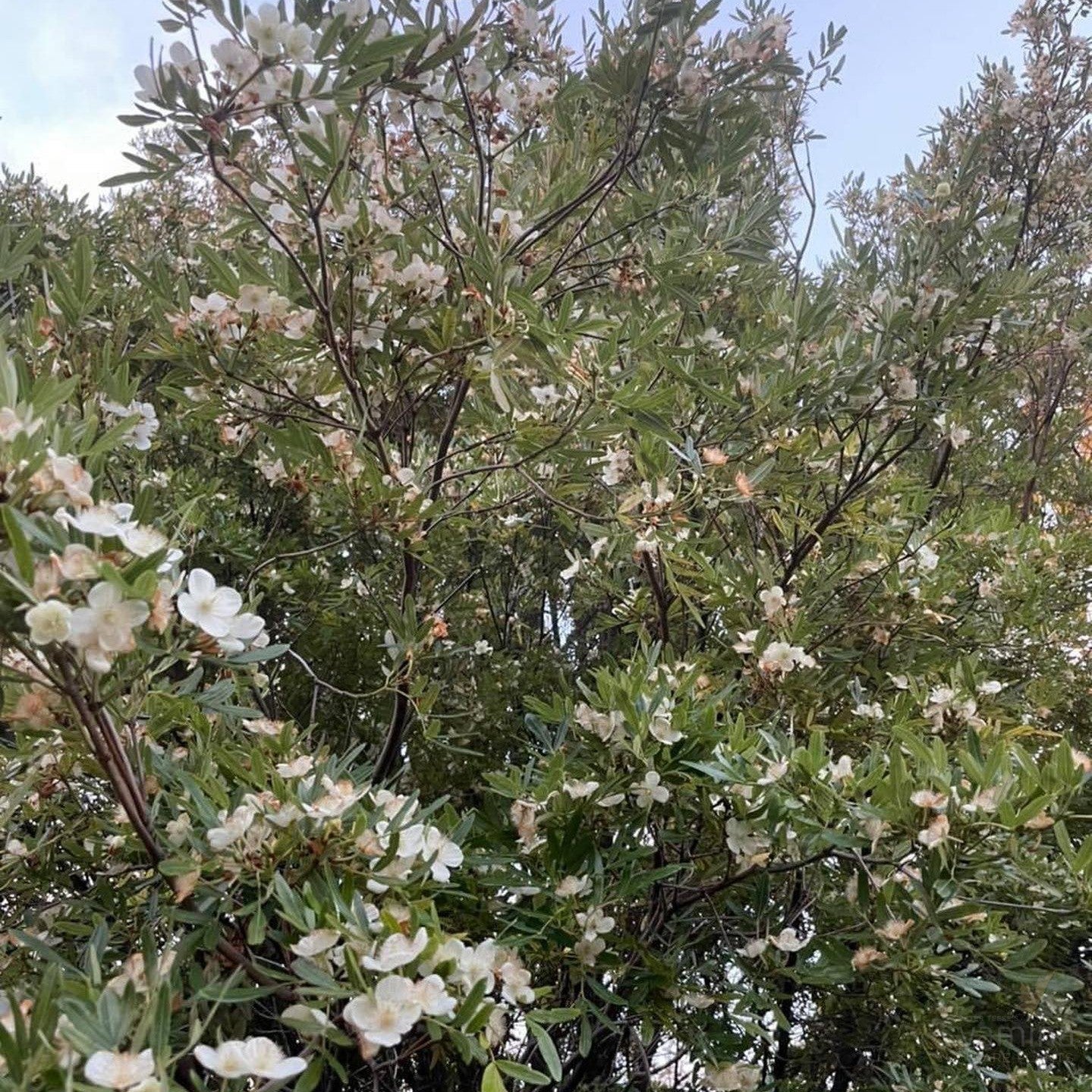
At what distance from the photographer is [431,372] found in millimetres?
2035

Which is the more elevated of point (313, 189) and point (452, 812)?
point (313, 189)

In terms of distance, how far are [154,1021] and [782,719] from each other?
1.84 m

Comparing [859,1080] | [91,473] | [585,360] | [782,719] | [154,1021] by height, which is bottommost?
[859,1080]

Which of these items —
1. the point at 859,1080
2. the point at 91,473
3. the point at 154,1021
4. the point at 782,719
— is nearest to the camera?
the point at 154,1021

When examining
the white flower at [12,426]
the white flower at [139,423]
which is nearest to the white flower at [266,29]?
the white flower at [139,423]

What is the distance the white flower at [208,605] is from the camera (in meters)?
1.05

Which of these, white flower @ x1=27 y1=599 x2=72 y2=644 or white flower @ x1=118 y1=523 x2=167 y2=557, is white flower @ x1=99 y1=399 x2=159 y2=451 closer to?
white flower @ x1=118 y1=523 x2=167 y2=557

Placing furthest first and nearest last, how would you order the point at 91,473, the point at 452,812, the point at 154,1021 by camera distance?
the point at 452,812
the point at 91,473
the point at 154,1021

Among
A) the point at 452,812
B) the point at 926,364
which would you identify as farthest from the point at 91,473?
the point at 926,364

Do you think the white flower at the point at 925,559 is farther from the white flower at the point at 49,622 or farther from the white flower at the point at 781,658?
the white flower at the point at 49,622

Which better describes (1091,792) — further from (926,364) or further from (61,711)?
(61,711)

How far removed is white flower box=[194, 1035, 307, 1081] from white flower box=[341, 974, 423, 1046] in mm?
95

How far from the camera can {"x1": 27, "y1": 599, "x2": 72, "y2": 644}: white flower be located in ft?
2.77

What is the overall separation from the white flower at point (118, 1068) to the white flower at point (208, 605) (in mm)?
436
